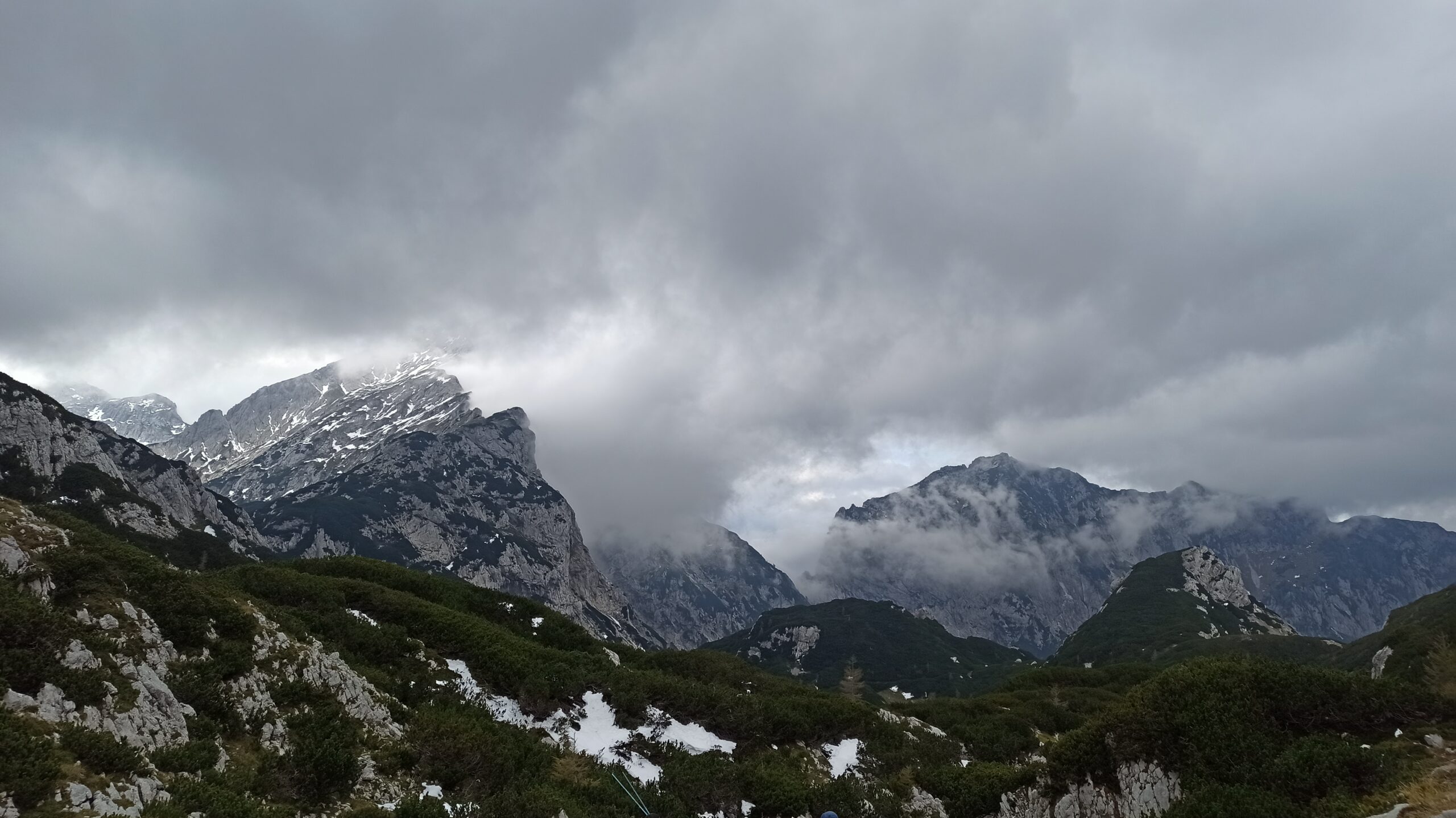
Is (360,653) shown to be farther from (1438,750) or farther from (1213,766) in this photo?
(1438,750)

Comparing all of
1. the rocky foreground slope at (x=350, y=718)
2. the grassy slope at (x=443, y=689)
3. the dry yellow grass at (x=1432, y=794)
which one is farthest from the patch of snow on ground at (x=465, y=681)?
the dry yellow grass at (x=1432, y=794)

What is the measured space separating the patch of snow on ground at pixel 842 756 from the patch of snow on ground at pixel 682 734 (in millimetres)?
5555

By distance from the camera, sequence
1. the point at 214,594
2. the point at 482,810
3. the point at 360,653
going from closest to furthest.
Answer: the point at 482,810 < the point at 214,594 < the point at 360,653

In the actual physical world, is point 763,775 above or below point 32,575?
below

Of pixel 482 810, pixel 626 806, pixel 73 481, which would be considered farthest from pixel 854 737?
pixel 73 481

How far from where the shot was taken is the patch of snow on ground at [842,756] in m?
36.3

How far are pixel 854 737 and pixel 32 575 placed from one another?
3881cm

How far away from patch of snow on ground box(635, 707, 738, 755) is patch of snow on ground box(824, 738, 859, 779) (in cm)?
556

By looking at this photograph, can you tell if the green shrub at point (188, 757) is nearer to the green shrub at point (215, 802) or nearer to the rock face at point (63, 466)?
the green shrub at point (215, 802)

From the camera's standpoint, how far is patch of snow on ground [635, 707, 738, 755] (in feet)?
115

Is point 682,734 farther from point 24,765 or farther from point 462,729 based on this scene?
point 24,765

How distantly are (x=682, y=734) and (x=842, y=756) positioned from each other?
963 centimetres

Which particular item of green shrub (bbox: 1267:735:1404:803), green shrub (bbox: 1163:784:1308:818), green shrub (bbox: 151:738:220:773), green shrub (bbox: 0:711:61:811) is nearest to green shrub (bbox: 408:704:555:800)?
green shrub (bbox: 151:738:220:773)

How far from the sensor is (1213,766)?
2041 cm
